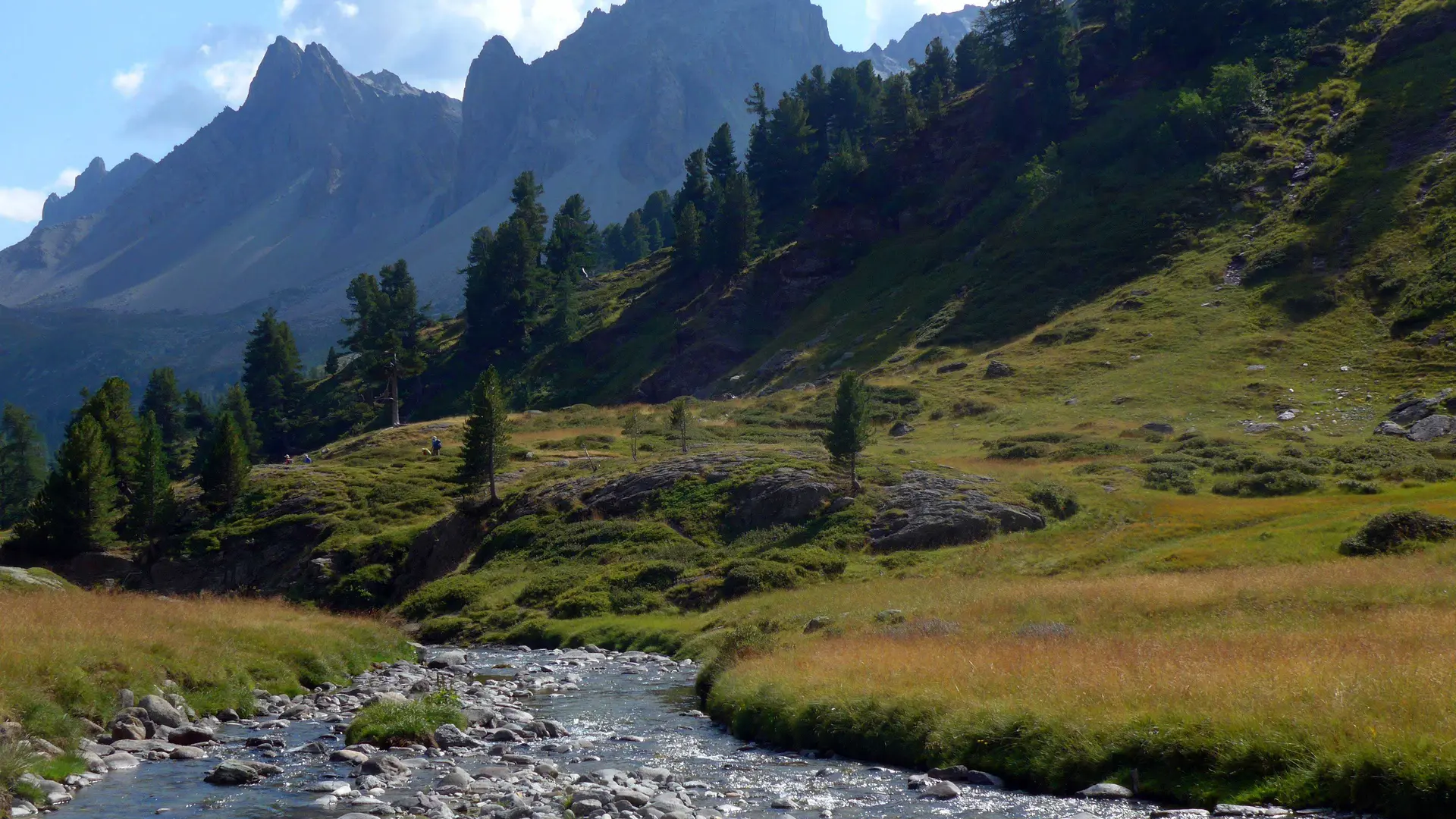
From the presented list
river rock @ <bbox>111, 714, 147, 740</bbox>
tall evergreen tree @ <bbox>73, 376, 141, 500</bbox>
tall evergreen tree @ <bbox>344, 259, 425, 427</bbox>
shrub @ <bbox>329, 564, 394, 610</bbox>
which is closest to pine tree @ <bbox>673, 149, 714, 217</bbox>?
tall evergreen tree @ <bbox>344, 259, 425, 427</bbox>

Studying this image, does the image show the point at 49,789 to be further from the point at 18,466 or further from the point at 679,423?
the point at 18,466

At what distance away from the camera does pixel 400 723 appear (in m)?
22.0

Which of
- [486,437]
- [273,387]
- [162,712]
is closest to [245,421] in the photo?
[273,387]

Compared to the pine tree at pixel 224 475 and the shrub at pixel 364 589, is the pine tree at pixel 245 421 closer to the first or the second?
the pine tree at pixel 224 475

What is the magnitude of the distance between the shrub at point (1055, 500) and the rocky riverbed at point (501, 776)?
3548cm

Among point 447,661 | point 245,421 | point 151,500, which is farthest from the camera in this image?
point 245,421

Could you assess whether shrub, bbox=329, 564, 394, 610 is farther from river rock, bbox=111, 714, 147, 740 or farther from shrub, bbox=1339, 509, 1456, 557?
shrub, bbox=1339, 509, 1456, 557

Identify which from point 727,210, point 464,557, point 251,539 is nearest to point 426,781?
point 464,557

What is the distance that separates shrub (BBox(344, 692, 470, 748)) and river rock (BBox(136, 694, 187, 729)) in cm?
345

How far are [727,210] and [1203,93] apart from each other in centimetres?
6606

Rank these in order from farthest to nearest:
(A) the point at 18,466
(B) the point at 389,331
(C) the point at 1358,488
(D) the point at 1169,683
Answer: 1. (A) the point at 18,466
2. (B) the point at 389,331
3. (C) the point at 1358,488
4. (D) the point at 1169,683

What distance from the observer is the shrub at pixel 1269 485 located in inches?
2329

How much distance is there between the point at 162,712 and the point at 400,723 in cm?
499

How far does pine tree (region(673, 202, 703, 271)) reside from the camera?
526 ft
